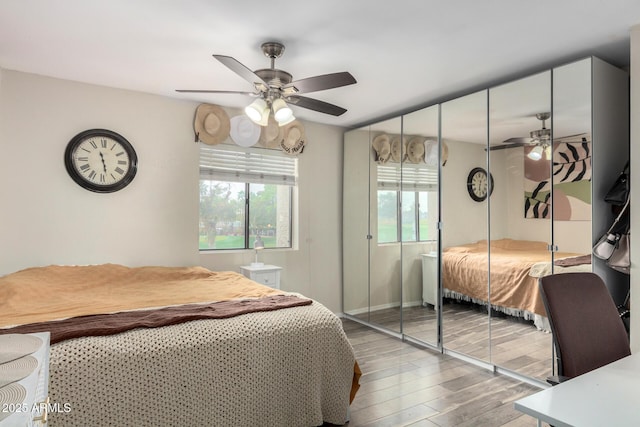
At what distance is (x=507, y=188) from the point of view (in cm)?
312

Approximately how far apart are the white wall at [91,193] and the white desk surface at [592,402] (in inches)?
137

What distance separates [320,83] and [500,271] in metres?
2.15

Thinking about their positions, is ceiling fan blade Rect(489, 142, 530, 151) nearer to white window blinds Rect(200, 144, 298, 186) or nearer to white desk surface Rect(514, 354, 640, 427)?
white desk surface Rect(514, 354, 640, 427)

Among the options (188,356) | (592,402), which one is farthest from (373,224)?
(592,402)

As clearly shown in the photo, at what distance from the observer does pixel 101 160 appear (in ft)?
11.7

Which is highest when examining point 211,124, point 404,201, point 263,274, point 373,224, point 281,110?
point 211,124

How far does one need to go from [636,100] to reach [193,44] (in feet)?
9.82

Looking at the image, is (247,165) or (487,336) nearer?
(487,336)

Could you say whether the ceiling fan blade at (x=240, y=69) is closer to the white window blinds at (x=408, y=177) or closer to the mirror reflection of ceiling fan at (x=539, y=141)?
the white window blinds at (x=408, y=177)

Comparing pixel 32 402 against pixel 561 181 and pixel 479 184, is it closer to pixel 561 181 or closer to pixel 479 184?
pixel 561 181

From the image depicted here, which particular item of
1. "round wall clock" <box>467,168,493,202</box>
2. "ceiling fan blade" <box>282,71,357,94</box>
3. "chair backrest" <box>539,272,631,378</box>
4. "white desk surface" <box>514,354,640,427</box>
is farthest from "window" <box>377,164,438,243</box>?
"white desk surface" <box>514,354,640,427</box>

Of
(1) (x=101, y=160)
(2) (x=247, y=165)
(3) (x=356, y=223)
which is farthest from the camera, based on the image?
(3) (x=356, y=223)

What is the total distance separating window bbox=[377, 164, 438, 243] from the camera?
12.4ft

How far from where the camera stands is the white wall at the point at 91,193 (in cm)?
325
